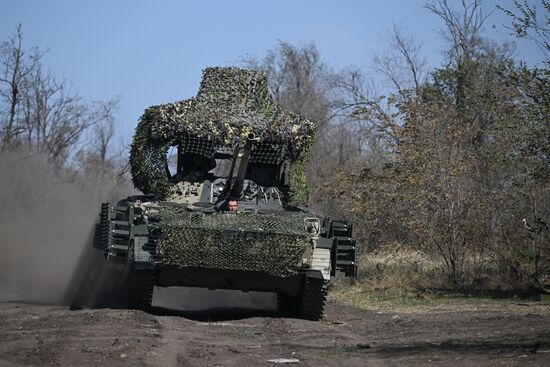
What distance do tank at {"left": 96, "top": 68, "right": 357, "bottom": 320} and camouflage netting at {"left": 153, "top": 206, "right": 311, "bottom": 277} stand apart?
13 millimetres

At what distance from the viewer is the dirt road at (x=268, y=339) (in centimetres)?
845

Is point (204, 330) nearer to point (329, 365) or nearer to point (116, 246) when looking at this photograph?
point (116, 246)

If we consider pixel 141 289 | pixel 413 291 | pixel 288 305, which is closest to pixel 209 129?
pixel 288 305

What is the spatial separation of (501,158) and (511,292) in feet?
8.18

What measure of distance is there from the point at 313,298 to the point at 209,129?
3.55 m

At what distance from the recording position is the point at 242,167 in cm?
1360

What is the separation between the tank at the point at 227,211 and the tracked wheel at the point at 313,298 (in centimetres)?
2

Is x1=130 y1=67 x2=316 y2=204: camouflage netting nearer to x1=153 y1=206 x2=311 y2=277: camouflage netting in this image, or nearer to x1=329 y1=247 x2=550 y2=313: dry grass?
x1=153 y1=206 x2=311 y2=277: camouflage netting

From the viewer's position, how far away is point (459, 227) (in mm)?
19031

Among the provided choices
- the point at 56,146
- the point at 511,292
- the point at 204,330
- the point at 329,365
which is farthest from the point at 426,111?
the point at 56,146

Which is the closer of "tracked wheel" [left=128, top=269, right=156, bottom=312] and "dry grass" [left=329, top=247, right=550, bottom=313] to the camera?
"tracked wheel" [left=128, top=269, right=156, bottom=312]

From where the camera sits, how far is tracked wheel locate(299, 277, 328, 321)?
42.3 feet

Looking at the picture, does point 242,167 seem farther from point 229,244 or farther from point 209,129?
point 209,129

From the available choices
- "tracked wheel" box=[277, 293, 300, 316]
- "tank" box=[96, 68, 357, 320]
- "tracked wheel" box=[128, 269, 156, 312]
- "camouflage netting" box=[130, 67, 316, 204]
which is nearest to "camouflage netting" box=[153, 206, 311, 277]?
"tank" box=[96, 68, 357, 320]
